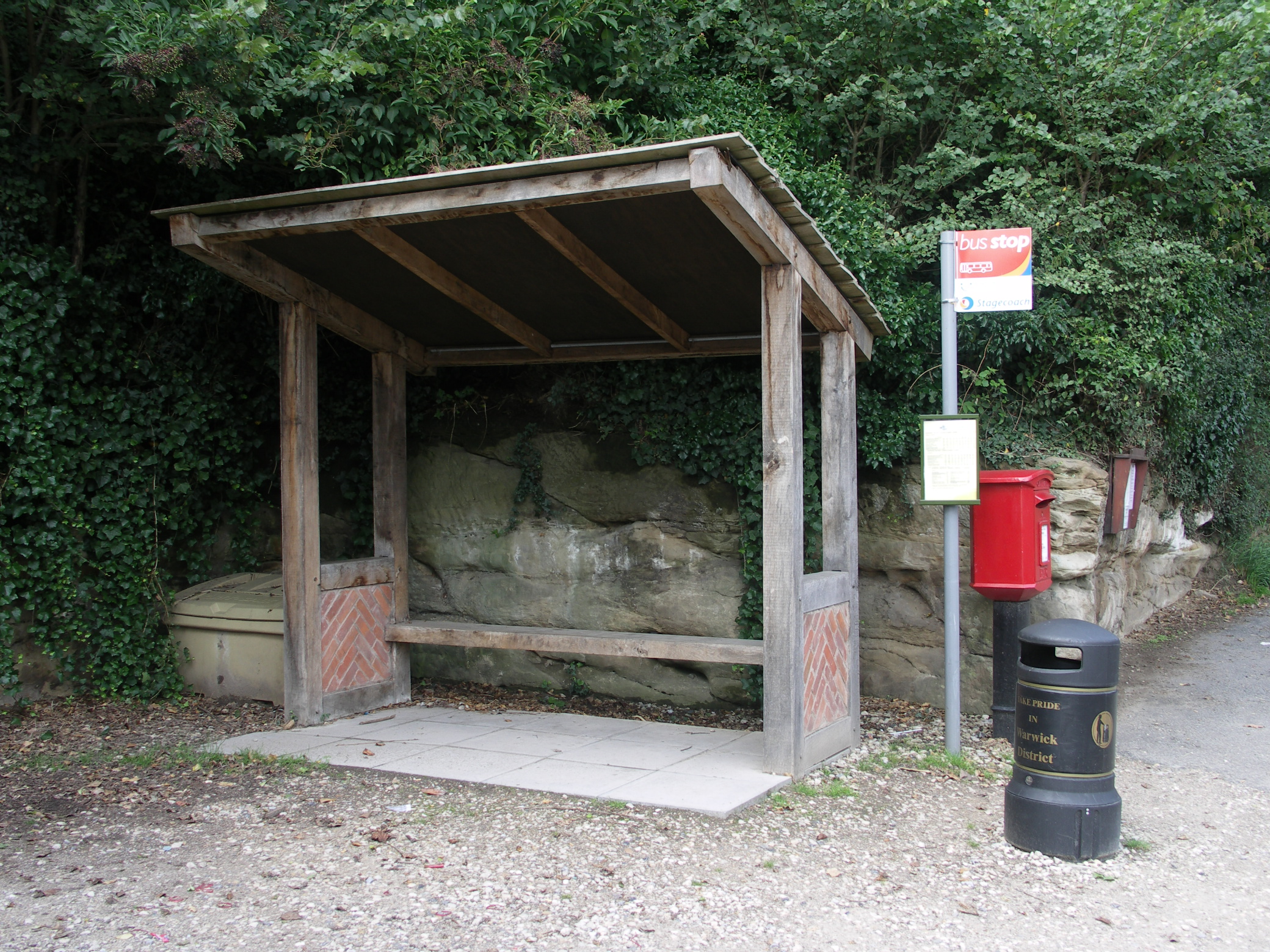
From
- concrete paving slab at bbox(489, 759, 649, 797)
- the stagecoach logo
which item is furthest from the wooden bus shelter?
the stagecoach logo

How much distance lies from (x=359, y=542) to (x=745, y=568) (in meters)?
2.96

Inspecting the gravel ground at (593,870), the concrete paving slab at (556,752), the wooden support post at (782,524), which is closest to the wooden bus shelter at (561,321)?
the wooden support post at (782,524)

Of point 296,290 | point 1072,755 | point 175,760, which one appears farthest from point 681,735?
point 296,290

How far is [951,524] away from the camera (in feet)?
17.0

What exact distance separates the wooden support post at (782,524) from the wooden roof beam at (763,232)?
0.14m

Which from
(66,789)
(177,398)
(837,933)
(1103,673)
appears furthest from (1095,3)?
(66,789)

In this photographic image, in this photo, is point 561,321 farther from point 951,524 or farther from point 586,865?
point 586,865

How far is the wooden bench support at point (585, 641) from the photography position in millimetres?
5289

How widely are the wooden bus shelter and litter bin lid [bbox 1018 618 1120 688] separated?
3.86 ft

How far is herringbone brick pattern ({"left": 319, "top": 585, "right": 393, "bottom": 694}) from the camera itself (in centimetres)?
611

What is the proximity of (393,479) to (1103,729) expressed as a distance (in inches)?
180

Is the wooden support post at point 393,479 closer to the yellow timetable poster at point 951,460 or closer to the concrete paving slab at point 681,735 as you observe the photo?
the concrete paving slab at point 681,735

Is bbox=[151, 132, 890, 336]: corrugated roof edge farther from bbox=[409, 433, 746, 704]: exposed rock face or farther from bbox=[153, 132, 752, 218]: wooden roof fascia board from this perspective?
bbox=[409, 433, 746, 704]: exposed rock face

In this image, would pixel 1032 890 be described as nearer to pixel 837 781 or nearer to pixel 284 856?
pixel 837 781
